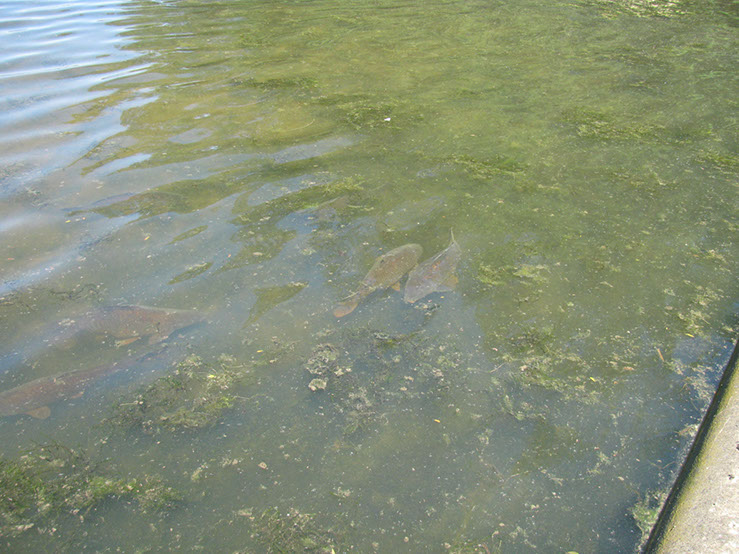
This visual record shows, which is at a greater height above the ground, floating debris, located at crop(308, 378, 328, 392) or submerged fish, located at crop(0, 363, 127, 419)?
submerged fish, located at crop(0, 363, 127, 419)

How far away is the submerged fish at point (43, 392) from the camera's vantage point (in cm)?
333

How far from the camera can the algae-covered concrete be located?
2.42 metres

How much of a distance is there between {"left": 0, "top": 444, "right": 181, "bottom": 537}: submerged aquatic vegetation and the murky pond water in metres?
0.02

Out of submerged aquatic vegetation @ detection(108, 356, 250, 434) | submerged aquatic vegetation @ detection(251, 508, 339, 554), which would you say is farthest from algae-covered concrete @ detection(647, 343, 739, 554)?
submerged aquatic vegetation @ detection(108, 356, 250, 434)

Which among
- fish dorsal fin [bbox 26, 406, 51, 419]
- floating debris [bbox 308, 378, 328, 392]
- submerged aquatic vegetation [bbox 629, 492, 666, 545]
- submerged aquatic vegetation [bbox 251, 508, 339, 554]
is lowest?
submerged aquatic vegetation [bbox 629, 492, 666, 545]

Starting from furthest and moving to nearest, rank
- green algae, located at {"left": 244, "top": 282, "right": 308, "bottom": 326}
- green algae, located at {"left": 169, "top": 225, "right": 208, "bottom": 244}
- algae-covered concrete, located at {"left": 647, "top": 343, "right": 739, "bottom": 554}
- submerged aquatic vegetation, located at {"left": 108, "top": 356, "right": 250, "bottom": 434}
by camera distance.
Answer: green algae, located at {"left": 169, "top": 225, "right": 208, "bottom": 244}
green algae, located at {"left": 244, "top": 282, "right": 308, "bottom": 326}
submerged aquatic vegetation, located at {"left": 108, "top": 356, "right": 250, "bottom": 434}
algae-covered concrete, located at {"left": 647, "top": 343, "right": 739, "bottom": 554}

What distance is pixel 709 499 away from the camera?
259 cm

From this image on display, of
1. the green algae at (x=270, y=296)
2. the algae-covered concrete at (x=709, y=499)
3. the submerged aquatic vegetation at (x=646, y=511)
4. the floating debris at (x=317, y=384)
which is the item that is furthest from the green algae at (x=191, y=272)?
the algae-covered concrete at (x=709, y=499)

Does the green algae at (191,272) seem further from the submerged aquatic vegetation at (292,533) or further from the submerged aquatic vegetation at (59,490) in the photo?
the submerged aquatic vegetation at (292,533)

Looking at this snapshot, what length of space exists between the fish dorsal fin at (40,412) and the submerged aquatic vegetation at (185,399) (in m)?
0.44

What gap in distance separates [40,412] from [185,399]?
95 cm

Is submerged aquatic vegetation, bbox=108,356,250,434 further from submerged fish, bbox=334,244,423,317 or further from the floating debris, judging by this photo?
submerged fish, bbox=334,244,423,317

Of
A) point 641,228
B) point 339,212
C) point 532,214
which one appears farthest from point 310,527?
point 641,228

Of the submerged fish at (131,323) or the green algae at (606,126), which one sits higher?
the green algae at (606,126)
